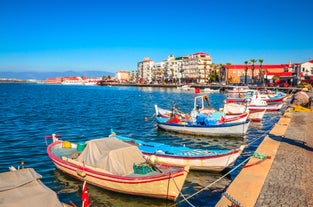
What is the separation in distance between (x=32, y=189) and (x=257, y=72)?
538 feet

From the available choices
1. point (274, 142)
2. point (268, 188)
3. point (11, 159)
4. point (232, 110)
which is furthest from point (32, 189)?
point (232, 110)

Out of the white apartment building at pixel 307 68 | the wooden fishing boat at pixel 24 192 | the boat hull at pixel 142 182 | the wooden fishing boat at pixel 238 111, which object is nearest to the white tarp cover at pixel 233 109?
the wooden fishing boat at pixel 238 111

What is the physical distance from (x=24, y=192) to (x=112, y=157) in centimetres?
565

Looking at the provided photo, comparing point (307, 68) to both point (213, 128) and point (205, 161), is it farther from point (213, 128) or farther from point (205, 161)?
point (205, 161)

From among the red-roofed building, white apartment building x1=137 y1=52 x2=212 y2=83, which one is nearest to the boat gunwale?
the red-roofed building

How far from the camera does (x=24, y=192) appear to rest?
879 cm

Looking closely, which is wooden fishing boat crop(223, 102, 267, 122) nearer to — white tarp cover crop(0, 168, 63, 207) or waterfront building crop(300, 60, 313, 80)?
white tarp cover crop(0, 168, 63, 207)

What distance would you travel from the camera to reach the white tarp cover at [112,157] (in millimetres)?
14000

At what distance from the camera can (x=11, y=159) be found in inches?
801

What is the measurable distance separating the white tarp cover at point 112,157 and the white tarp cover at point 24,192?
4.78 meters

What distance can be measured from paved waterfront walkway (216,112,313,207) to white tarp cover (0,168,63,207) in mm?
5861

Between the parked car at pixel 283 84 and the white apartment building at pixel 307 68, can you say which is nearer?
the white apartment building at pixel 307 68

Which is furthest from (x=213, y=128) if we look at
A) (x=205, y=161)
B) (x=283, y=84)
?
(x=283, y=84)

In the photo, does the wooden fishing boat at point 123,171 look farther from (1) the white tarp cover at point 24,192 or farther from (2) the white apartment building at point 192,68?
(2) the white apartment building at point 192,68
